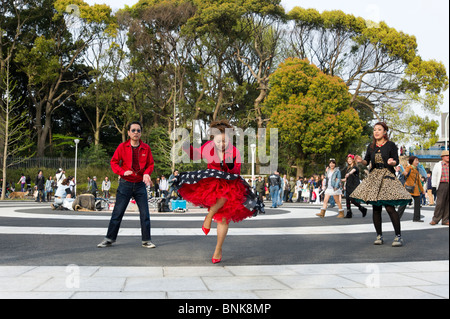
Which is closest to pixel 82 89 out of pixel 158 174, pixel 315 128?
pixel 158 174

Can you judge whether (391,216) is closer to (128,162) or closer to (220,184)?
(220,184)

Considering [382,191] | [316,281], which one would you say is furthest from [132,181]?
[382,191]

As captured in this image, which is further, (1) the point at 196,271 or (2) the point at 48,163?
(2) the point at 48,163

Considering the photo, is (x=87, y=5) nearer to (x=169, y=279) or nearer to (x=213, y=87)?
(x=213, y=87)

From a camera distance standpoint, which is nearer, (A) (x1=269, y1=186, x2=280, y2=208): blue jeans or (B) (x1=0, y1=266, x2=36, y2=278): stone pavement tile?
(B) (x1=0, y1=266, x2=36, y2=278): stone pavement tile

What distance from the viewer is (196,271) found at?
4.73 m

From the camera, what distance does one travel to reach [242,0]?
37656 mm

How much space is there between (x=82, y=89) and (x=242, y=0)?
16.1 metres

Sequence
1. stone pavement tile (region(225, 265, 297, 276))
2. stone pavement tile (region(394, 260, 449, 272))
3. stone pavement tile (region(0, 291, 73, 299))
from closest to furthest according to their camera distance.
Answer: stone pavement tile (region(0, 291, 73, 299))
stone pavement tile (region(225, 265, 297, 276))
stone pavement tile (region(394, 260, 449, 272))

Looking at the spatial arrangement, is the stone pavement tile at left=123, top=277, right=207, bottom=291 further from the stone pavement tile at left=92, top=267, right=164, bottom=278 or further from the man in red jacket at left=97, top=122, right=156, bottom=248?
the man in red jacket at left=97, top=122, right=156, bottom=248

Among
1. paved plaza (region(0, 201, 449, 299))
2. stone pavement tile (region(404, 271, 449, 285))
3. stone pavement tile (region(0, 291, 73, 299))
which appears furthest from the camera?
stone pavement tile (region(404, 271, 449, 285))

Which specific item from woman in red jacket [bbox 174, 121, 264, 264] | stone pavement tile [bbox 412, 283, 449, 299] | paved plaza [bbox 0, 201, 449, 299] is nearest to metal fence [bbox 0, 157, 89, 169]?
paved plaza [bbox 0, 201, 449, 299]

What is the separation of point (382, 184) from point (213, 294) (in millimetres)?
4164

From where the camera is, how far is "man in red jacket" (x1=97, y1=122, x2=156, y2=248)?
6730 millimetres
